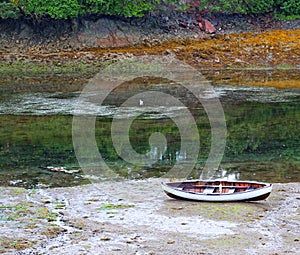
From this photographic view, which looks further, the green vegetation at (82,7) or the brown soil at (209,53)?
the green vegetation at (82,7)

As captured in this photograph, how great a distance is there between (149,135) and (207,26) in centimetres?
2514

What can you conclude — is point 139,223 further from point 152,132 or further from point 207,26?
point 207,26

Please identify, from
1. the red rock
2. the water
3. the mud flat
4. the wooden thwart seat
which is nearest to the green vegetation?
the red rock

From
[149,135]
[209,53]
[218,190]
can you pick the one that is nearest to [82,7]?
[209,53]

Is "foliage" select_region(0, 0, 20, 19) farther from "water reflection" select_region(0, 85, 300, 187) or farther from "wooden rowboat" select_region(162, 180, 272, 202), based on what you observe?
"wooden rowboat" select_region(162, 180, 272, 202)

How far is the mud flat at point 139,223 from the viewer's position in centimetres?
Result: 1346

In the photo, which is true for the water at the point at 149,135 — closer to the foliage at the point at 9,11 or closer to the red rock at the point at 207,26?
the foliage at the point at 9,11

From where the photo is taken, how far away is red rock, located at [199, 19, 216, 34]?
161ft

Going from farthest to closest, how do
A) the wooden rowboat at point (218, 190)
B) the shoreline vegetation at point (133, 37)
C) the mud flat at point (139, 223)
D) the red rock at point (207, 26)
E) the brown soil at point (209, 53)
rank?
the red rock at point (207, 26)
the brown soil at point (209, 53)
the shoreline vegetation at point (133, 37)
the wooden rowboat at point (218, 190)
the mud flat at point (139, 223)

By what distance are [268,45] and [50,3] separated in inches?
583

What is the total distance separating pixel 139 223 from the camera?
15086mm

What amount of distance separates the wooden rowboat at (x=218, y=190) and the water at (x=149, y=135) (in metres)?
2.96

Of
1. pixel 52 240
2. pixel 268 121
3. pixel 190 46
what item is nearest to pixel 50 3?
pixel 190 46

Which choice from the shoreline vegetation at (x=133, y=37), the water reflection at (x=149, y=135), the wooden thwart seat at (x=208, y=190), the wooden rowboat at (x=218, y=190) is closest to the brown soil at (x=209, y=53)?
the shoreline vegetation at (x=133, y=37)
